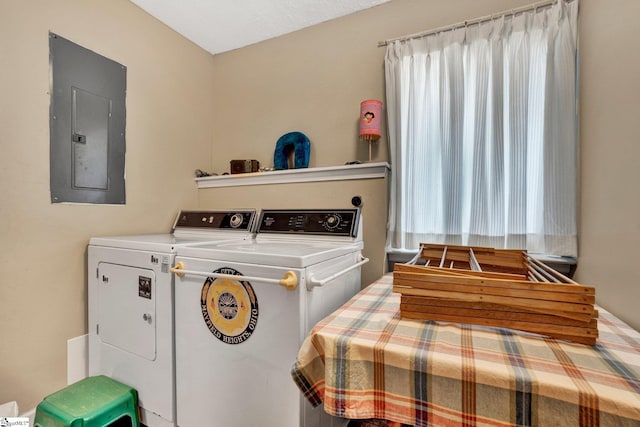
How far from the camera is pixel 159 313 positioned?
135 centimetres

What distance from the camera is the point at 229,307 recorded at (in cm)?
116

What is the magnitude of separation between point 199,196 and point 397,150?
178cm

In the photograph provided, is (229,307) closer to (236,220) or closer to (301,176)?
(236,220)

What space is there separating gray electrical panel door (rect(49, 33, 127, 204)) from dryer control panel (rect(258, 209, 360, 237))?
105 centimetres

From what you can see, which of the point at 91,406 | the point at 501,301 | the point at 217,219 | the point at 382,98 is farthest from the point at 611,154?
the point at 91,406

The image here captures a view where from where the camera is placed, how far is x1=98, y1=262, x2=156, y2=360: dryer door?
54.4 inches

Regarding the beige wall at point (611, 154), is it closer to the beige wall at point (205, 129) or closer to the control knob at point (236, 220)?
the beige wall at point (205, 129)

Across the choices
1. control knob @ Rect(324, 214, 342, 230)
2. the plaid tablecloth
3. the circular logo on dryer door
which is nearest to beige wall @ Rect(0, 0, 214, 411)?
the circular logo on dryer door

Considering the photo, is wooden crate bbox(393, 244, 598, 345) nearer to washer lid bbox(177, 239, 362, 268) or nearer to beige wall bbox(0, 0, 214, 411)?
washer lid bbox(177, 239, 362, 268)

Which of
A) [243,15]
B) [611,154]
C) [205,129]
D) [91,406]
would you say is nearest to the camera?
[611,154]

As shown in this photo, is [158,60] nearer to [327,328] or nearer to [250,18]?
[250,18]

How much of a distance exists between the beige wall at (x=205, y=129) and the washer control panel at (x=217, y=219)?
0.18 meters

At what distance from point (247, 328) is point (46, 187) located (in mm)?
1453

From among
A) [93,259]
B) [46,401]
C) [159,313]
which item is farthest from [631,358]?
[93,259]
